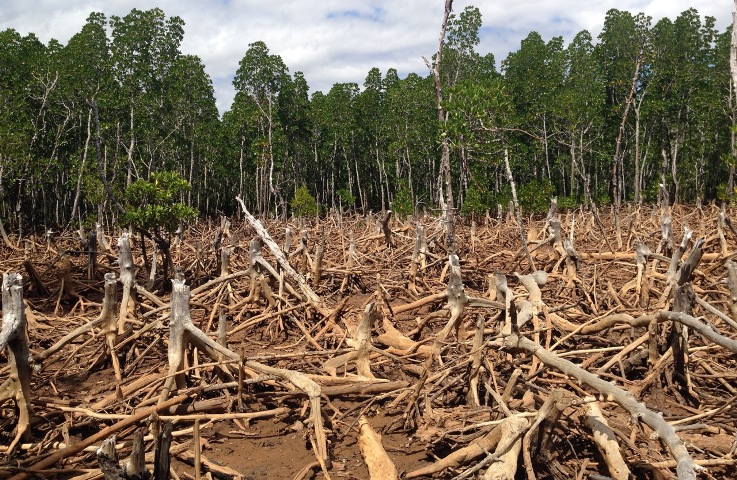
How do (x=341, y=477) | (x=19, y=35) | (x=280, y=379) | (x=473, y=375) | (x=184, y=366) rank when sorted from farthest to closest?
(x=19, y=35), (x=280, y=379), (x=184, y=366), (x=473, y=375), (x=341, y=477)

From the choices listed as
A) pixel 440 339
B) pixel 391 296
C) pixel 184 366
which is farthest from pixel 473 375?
pixel 391 296

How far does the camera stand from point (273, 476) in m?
3.21

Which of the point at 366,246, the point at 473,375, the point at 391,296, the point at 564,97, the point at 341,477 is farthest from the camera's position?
the point at 564,97

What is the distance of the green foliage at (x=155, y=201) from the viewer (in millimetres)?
7547

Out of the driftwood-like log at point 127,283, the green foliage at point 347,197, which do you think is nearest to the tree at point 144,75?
the green foliage at point 347,197

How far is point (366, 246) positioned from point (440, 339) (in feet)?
23.1

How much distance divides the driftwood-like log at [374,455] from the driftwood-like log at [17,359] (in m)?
2.03

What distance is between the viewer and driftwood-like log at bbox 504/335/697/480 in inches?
73.8

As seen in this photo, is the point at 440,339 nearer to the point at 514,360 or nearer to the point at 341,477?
the point at 514,360

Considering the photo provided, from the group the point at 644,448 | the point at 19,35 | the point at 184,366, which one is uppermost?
the point at 19,35

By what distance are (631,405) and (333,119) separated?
32311mm

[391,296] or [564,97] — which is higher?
[564,97]

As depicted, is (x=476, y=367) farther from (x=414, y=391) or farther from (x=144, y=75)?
(x=144, y=75)

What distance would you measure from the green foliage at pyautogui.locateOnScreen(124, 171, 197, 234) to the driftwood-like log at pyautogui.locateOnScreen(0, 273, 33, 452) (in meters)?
4.20
